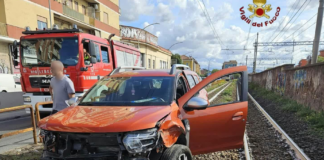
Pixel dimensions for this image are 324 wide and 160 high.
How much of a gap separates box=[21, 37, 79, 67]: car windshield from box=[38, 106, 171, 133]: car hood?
4.30m

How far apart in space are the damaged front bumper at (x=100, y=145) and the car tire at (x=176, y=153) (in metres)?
0.26

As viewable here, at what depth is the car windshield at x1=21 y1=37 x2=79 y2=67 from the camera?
6359mm

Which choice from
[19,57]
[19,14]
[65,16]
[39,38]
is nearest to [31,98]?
[19,57]

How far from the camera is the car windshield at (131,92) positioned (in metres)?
2.87

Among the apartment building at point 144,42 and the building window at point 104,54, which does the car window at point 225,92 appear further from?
the apartment building at point 144,42

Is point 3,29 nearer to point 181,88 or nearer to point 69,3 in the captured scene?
point 69,3

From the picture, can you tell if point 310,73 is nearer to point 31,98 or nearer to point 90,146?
point 90,146

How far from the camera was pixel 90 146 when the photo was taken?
215 cm

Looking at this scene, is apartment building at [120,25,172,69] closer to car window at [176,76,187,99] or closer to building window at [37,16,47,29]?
building window at [37,16,47,29]

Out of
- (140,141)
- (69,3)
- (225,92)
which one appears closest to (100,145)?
(140,141)

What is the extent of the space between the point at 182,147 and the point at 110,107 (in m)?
1.11

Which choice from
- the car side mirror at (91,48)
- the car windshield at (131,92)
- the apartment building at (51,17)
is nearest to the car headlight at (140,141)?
the car windshield at (131,92)

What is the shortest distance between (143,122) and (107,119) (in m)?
0.42

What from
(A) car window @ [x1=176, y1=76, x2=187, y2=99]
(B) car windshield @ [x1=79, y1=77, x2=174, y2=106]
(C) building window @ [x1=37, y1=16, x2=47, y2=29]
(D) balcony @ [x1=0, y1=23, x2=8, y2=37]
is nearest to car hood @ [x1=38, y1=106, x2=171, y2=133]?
(B) car windshield @ [x1=79, y1=77, x2=174, y2=106]
